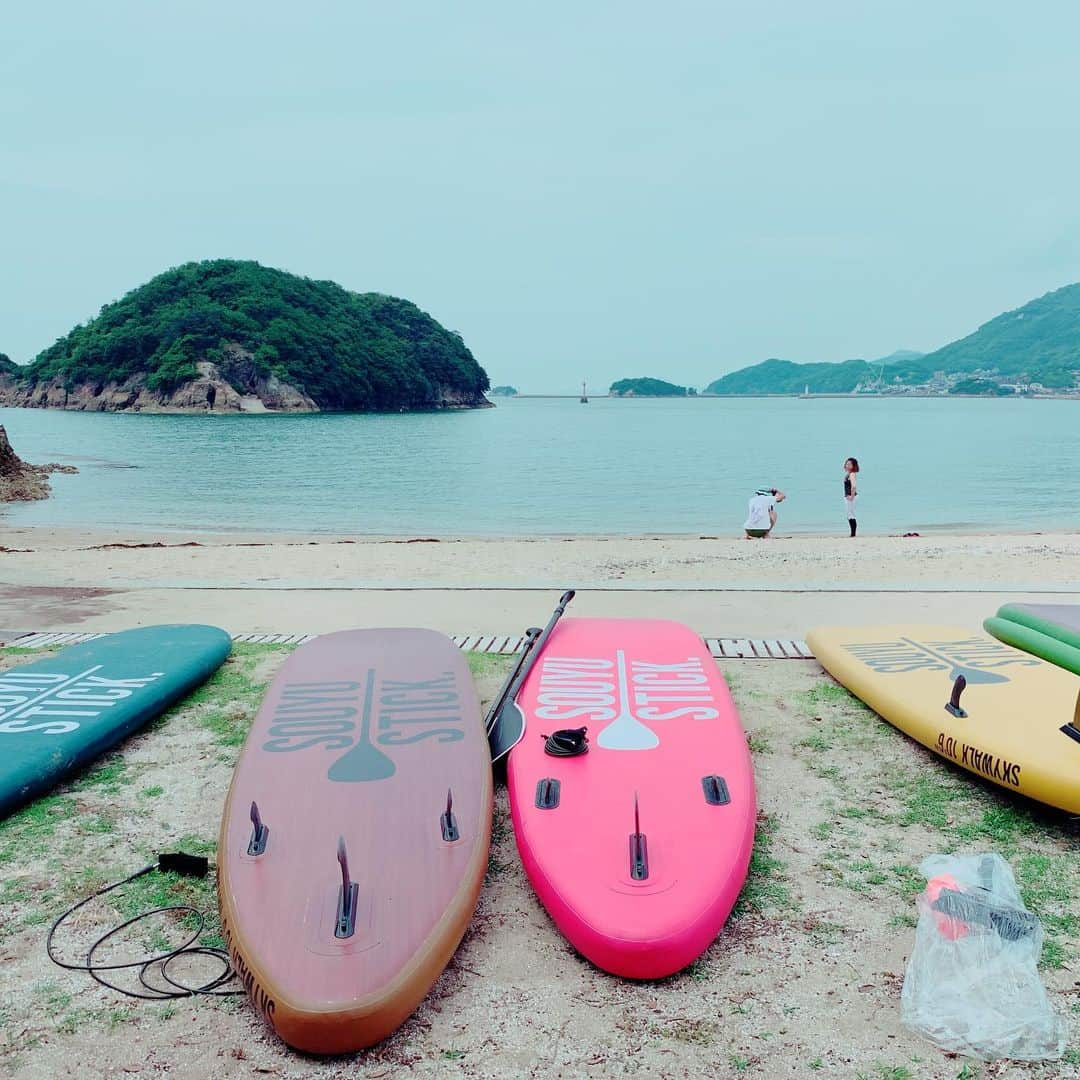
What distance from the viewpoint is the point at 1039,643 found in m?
3.75

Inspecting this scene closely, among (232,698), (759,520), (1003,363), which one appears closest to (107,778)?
(232,698)

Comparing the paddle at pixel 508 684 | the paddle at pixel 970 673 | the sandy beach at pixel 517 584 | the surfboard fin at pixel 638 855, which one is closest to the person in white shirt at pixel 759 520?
the sandy beach at pixel 517 584

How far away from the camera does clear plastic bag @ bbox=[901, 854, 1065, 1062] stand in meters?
2.19

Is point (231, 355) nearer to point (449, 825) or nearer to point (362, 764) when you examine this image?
point (362, 764)

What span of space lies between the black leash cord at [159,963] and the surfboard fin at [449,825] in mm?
685

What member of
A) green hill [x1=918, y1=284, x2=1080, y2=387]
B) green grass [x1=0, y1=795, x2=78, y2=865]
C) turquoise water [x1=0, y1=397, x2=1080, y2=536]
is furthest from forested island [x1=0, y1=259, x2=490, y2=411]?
green hill [x1=918, y1=284, x2=1080, y2=387]

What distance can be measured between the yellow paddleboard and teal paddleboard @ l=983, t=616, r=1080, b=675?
19cm

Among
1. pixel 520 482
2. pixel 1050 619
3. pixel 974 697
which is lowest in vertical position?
pixel 520 482

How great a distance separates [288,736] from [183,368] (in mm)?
70803

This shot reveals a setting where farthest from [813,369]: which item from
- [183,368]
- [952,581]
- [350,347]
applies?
[952,581]

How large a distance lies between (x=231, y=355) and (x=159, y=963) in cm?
7311

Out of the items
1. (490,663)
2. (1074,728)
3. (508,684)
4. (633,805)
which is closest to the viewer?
(633,805)

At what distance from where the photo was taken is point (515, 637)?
5676 mm

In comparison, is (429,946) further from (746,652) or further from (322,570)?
(322,570)
